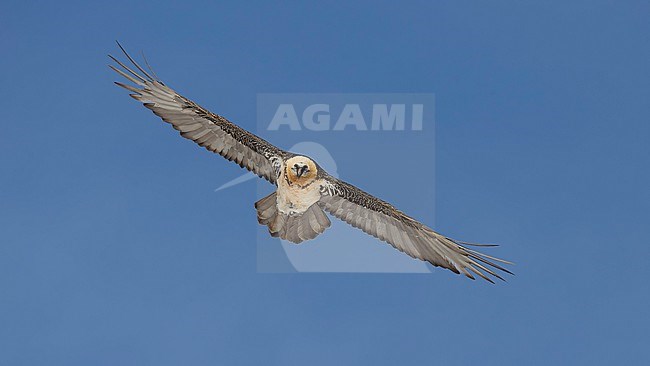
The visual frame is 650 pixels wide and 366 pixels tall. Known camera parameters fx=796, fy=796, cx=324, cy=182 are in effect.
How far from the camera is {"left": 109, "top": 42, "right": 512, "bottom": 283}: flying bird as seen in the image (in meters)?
14.2

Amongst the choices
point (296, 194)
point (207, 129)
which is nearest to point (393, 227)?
point (296, 194)

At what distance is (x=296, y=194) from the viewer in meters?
14.3

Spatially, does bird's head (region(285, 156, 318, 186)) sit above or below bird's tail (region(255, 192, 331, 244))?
above

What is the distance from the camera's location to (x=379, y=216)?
48.4 ft

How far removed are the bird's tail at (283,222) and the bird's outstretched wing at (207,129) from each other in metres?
0.65

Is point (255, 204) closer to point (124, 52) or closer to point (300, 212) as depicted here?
point (300, 212)

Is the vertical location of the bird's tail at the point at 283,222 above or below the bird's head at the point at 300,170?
below

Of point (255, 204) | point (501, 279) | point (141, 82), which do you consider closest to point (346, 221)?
point (255, 204)

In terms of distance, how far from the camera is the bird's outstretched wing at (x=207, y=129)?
1433 cm

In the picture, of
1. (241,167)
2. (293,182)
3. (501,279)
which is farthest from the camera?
(241,167)

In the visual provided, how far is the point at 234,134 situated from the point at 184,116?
0.97m

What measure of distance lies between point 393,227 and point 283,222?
205 cm

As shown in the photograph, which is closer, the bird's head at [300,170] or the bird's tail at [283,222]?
the bird's head at [300,170]

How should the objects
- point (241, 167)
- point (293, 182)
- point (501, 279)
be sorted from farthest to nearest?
point (241, 167) < point (293, 182) < point (501, 279)
